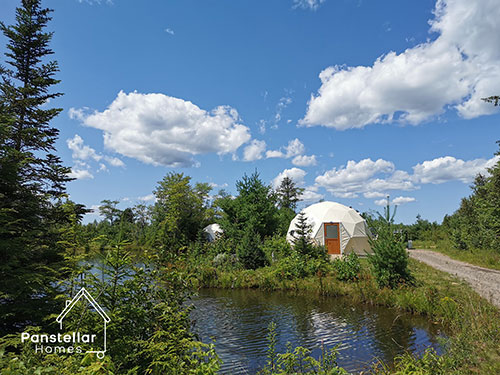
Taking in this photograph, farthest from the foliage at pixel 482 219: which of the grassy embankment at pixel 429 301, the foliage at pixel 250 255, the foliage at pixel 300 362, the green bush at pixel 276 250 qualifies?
the foliage at pixel 300 362

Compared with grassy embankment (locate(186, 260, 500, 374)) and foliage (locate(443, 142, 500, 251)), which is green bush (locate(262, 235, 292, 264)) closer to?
grassy embankment (locate(186, 260, 500, 374))

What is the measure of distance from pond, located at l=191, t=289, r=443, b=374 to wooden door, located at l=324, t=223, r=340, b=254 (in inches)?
369

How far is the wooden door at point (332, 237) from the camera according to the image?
20672 mm

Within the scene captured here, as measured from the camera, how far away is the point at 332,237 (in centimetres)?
2077

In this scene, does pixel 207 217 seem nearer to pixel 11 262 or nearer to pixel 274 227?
pixel 274 227

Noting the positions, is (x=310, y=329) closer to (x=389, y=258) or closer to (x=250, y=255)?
(x=389, y=258)

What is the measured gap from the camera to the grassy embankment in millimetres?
4363

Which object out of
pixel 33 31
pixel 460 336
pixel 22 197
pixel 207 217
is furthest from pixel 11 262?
pixel 207 217

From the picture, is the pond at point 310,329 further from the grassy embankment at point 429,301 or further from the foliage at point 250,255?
the foliage at point 250,255

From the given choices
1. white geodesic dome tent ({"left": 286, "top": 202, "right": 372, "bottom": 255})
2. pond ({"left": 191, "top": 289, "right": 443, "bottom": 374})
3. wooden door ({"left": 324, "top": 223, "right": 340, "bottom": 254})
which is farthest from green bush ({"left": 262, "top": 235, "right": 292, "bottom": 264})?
pond ({"left": 191, "top": 289, "right": 443, "bottom": 374})

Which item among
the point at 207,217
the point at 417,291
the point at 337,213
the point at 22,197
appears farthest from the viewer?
the point at 207,217

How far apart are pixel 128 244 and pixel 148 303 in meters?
0.79

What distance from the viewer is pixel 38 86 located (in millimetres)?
10555

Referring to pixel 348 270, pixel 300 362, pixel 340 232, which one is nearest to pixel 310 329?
pixel 300 362
